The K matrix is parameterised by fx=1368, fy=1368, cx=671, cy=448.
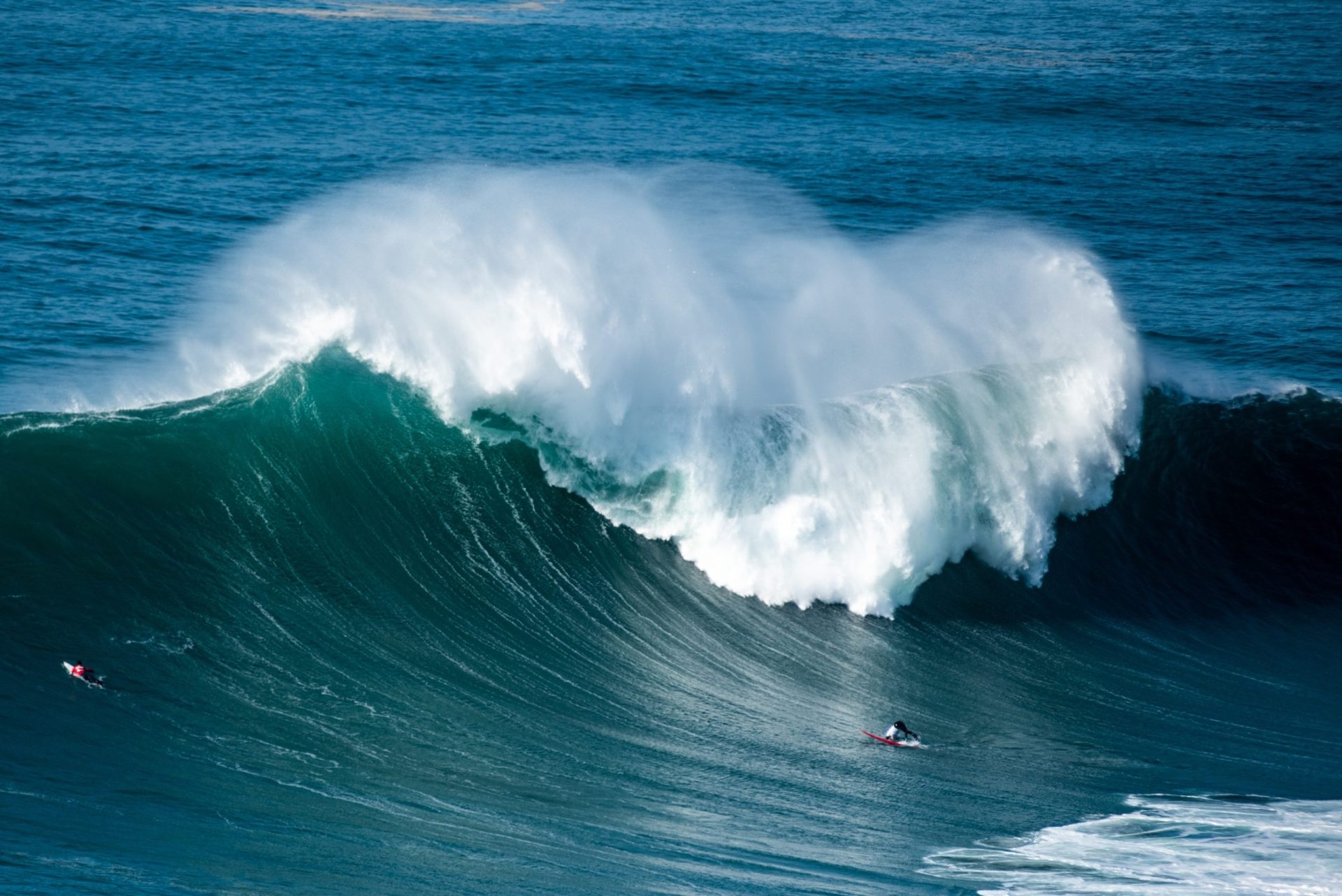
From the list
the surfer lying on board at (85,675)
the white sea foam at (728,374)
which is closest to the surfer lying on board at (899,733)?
the white sea foam at (728,374)

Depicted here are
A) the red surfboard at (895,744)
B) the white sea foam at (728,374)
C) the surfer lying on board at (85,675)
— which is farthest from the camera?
the white sea foam at (728,374)

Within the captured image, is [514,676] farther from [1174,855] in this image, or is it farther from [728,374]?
[1174,855]

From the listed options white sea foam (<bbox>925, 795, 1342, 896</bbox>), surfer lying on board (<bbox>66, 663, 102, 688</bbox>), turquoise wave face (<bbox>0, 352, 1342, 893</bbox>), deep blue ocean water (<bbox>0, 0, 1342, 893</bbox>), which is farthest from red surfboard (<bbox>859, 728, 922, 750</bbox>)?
surfer lying on board (<bbox>66, 663, 102, 688</bbox>)

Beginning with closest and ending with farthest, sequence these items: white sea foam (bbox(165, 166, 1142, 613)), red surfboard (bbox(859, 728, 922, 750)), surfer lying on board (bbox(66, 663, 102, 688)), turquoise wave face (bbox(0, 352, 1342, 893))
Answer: turquoise wave face (bbox(0, 352, 1342, 893)), surfer lying on board (bbox(66, 663, 102, 688)), red surfboard (bbox(859, 728, 922, 750)), white sea foam (bbox(165, 166, 1142, 613))

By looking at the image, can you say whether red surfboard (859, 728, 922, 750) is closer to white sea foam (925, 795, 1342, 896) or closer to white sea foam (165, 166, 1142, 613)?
white sea foam (925, 795, 1342, 896)

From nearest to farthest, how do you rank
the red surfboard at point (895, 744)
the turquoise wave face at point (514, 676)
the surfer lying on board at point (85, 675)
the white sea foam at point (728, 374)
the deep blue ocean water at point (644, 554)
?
the turquoise wave face at point (514, 676)
the deep blue ocean water at point (644, 554)
the surfer lying on board at point (85, 675)
the red surfboard at point (895, 744)
the white sea foam at point (728, 374)

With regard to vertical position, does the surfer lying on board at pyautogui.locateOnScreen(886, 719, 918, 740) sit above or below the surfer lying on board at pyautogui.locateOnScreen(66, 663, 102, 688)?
above

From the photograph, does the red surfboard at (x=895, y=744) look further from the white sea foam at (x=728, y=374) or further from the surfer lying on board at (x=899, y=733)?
the white sea foam at (x=728, y=374)
